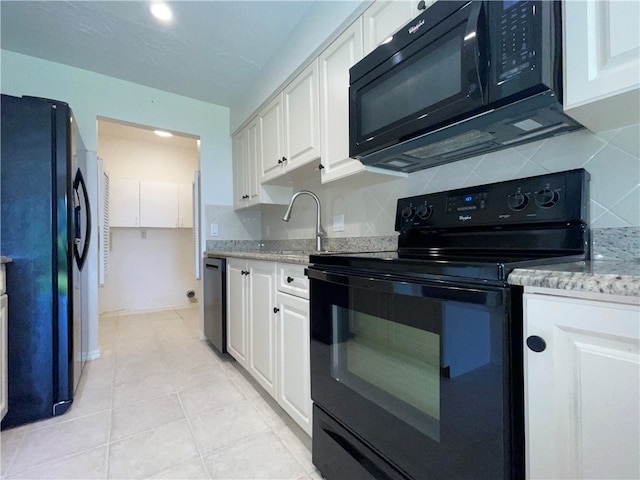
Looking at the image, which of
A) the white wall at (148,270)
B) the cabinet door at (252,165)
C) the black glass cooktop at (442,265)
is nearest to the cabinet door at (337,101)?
the black glass cooktop at (442,265)

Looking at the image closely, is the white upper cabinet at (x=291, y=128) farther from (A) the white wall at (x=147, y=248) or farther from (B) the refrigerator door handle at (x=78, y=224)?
(A) the white wall at (x=147, y=248)

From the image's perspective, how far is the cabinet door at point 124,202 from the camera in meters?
3.62

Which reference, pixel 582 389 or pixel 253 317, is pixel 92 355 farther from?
pixel 582 389

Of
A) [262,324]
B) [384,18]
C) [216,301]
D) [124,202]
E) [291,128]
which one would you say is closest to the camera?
[384,18]

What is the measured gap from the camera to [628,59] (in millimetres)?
674

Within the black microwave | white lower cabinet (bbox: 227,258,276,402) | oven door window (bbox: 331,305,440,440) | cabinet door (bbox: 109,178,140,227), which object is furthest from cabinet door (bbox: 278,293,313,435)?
cabinet door (bbox: 109,178,140,227)

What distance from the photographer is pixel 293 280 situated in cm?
138

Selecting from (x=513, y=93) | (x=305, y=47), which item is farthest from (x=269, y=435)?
(x=305, y=47)

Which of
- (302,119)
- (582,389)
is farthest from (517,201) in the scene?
(302,119)

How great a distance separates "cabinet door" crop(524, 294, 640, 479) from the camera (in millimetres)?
486

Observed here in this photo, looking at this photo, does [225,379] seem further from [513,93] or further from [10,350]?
[513,93]

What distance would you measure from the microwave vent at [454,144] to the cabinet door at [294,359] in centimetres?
81

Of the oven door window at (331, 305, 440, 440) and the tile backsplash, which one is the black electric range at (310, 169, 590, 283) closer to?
the tile backsplash

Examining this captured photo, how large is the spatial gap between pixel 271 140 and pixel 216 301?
1.36m
